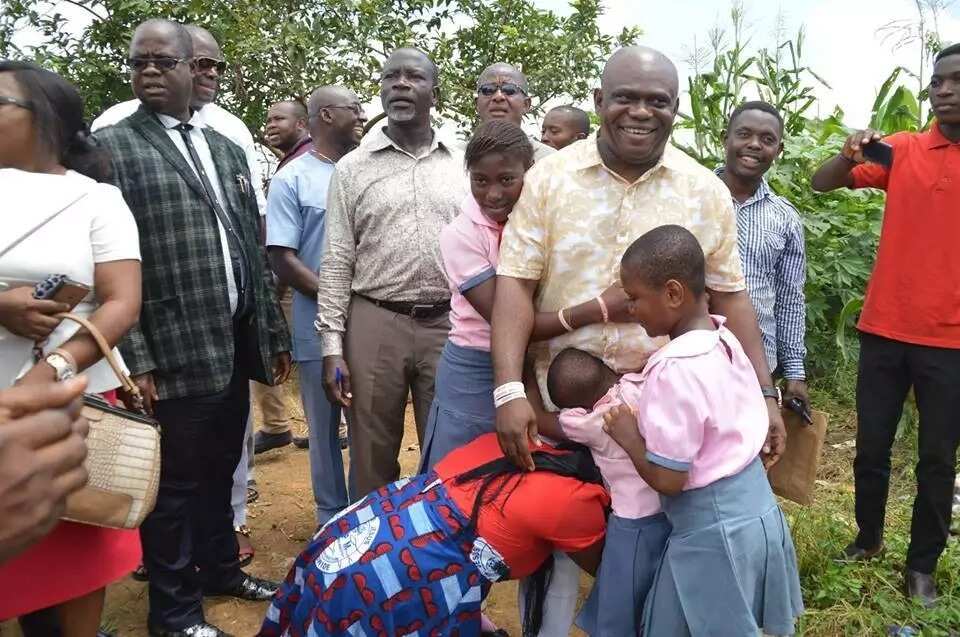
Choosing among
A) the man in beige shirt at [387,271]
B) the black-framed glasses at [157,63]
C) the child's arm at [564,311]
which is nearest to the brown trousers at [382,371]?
the man in beige shirt at [387,271]

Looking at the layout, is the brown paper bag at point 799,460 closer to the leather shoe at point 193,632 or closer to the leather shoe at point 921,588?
the leather shoe at point 921,588

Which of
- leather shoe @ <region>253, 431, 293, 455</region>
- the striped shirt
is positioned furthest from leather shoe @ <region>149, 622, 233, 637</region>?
the striped shirt

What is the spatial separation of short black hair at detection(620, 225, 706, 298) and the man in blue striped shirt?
121 cm

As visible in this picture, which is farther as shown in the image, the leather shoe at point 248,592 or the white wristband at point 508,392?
the leather shoe at point 248,592

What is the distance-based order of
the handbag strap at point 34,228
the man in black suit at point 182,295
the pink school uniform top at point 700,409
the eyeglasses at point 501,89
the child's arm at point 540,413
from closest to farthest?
1. the pink school uniform top at point 700,409
2. the handbag strap at point 34,228
3. the child's arm at point 540,413
4. the man in black suit at point 182,295
5. the eyeglasses at point 501,89

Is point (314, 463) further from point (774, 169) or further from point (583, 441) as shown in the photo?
point (774, 169)

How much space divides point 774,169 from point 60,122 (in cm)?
383

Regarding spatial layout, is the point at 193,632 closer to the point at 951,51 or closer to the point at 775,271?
the point at 775,271

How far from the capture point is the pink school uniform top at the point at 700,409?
1836mm

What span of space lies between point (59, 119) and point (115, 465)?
920 millimetres

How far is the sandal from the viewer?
3.42 meters

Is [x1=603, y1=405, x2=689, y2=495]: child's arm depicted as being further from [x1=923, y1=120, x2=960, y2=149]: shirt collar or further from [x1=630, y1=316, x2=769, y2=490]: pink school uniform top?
[x1=923, y1=120, x2=960, y2=149]: shirt collar

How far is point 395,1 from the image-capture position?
258 inches

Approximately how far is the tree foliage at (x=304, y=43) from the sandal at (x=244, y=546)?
3911 millimetres
